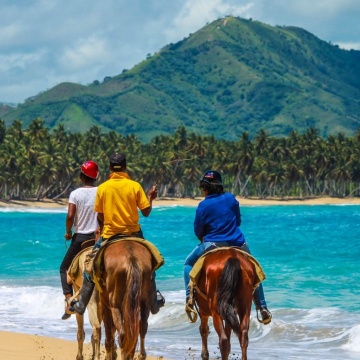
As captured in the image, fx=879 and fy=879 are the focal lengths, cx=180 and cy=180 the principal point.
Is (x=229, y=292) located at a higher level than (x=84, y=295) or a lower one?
higher

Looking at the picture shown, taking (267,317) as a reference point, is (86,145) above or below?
above

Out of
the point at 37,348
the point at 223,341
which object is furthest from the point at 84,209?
the point at 37,348

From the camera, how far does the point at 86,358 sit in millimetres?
13703

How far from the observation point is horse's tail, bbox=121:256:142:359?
32.9 ft

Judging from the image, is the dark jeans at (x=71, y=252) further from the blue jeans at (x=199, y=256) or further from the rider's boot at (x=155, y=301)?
the rider's boot at (x=155, y=301)

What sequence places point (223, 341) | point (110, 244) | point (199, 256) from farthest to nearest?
point (199, 256), point (223, 341), point (110, 244)

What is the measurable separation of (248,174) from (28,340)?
15385 centimetres

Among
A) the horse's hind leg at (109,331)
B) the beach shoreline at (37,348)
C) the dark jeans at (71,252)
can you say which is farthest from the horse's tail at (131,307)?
the beach shoreline at (37,348)

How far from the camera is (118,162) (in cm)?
1110

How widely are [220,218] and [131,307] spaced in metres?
2.12

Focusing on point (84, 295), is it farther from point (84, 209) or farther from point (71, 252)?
point (84, 209)

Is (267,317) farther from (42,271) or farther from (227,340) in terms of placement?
(42,271)

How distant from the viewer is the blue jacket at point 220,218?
1162 centimetres

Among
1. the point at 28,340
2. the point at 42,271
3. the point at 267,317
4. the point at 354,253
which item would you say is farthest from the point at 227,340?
the point at 354,253
